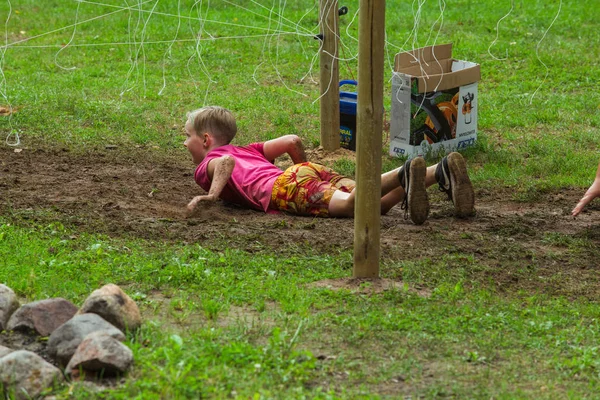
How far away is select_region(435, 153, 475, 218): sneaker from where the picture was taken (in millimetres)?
5375

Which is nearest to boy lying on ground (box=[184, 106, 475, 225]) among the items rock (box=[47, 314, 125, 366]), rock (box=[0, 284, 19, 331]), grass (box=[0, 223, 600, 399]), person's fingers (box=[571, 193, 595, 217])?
person's fingers (box=[571, 193, 595, 217])

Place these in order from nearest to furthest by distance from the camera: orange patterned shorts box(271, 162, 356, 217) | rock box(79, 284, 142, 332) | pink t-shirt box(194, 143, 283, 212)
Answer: rock box(79, 284, 142, 332), orange patterned shorts box(271, 162, 356, 217), pink t-shirt box(194, 143, 283, 212)

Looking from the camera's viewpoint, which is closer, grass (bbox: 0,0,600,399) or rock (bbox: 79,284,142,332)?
grass (bbox: 0,0,600,399)

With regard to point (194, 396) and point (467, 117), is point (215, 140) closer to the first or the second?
point (467, 117)

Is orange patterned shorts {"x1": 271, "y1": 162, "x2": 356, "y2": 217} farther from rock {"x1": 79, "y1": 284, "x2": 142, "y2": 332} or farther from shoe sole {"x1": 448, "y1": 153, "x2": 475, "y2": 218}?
rock {"x1": 79, "y1": 284, "x2": 142, "y2": 332}

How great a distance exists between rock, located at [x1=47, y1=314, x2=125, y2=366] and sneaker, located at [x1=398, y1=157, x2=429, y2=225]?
2.35m

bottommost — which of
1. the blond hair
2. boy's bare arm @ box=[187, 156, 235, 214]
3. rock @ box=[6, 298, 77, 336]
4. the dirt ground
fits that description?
the dirt ground

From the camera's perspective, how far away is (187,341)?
11.7 feet

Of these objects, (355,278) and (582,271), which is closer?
(355,278)

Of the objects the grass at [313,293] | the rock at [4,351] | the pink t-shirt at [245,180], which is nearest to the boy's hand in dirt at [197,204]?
the pink t-shirt at [245,180]

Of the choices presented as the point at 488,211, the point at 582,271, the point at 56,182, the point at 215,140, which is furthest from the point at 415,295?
the point at 56,182

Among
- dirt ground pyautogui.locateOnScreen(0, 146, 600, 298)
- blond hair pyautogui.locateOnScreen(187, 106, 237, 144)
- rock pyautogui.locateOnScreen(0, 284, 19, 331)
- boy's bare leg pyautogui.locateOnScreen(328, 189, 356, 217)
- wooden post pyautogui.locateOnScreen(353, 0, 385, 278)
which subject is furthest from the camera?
blond hair pyautogui.locateOnScreen(187, 106, 237, 144)

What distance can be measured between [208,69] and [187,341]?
701 cm

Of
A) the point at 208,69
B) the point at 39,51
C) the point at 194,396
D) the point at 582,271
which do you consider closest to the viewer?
the point at 194,396
